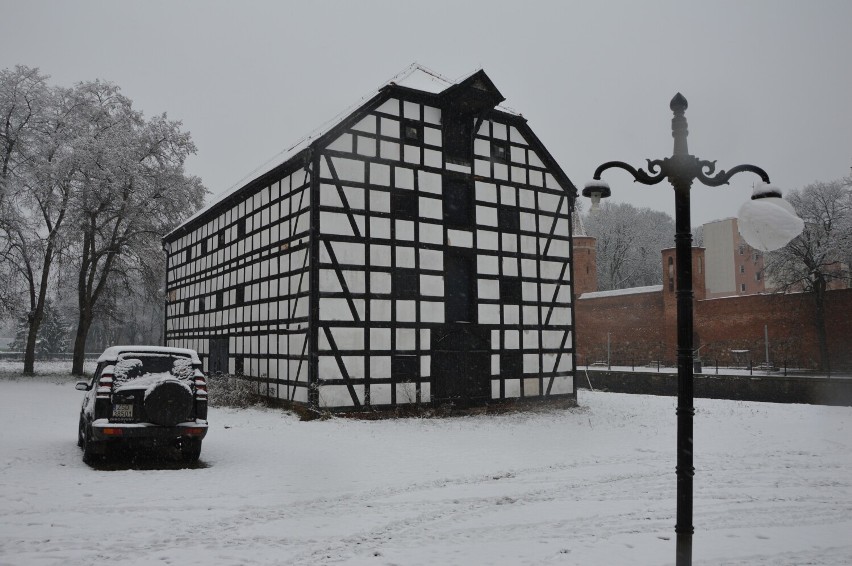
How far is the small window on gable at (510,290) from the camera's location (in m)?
20.3

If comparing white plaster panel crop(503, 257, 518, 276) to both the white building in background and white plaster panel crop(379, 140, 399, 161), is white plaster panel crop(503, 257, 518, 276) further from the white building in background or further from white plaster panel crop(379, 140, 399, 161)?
the white building in background

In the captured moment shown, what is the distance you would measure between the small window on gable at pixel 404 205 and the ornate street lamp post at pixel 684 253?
12723 mm

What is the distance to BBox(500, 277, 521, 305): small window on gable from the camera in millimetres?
20281

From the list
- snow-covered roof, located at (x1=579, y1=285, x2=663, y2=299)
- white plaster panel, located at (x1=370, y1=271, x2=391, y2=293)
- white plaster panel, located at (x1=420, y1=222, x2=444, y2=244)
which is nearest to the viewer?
white plaster panel, located at (x1=370, y1=271, x2=391, y2=293)

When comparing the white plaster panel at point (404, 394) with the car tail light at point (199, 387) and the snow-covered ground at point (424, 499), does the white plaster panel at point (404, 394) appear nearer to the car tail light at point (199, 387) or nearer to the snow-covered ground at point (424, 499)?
the snow-covered ground at point (424, 499)

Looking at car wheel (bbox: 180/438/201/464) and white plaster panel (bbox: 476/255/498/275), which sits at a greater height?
white plaster panel (bbox: 476/255/498/275)

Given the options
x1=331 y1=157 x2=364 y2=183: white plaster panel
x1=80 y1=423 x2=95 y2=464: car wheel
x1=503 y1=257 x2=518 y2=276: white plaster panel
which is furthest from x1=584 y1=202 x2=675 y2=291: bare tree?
x1=80 y1=423 x2=95 y2=464: car wheel

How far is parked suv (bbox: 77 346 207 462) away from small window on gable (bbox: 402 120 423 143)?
10559mm

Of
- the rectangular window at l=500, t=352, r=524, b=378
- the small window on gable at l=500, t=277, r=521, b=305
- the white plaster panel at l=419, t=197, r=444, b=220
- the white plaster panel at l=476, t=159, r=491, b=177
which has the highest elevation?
the white plaster panel at l=476, t=159, r=491, b=177

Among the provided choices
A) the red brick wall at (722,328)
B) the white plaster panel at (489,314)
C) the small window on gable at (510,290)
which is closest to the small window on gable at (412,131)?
the small window on gable at (510,290)

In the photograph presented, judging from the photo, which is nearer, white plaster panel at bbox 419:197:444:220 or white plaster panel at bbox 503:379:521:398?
white plaster panel at bbox 419:197:444:220

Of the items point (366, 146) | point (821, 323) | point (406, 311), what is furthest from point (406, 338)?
point (821, 323)

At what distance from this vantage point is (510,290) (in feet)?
67.2

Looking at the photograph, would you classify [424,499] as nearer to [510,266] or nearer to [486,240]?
[486,240]
